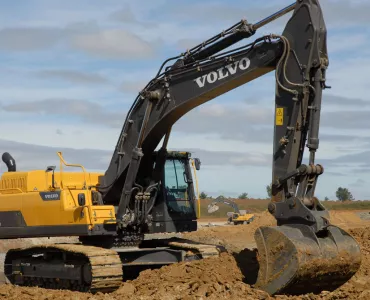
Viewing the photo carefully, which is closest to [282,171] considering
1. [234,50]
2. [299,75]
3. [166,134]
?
[299,75]

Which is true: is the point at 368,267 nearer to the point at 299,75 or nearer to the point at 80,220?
the point at 299,75

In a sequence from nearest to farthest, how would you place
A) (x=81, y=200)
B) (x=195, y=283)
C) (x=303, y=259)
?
(x=303, y=259), (x=195, y=283), (x=81, y=200)

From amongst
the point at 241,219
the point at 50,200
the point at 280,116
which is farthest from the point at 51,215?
the point at 241,219

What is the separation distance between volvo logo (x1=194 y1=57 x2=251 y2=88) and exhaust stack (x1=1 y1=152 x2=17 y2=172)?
5.43m

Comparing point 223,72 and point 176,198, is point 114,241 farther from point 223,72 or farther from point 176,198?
point 223,72

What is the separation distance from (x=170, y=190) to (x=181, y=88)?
2712 mm

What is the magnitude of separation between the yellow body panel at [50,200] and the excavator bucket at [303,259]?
400 centimetres

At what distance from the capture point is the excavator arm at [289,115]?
35.7 ft

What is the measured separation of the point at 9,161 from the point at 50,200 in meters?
2.27

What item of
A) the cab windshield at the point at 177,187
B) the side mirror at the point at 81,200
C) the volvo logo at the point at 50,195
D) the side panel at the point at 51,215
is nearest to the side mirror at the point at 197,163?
the cab windshield at the point at 177,187

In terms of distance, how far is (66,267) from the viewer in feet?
46.4

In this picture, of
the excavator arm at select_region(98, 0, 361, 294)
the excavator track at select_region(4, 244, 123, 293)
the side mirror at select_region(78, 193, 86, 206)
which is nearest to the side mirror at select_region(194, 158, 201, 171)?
the excavator arm at select_region(98, 0, 361, 294)

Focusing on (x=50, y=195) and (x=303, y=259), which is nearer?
(x=303, y=259)

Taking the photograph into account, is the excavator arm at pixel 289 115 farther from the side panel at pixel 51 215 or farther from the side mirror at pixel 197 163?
the side panel at pixel 51 215
